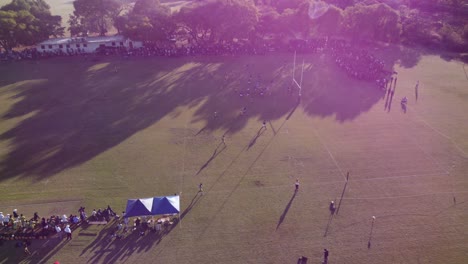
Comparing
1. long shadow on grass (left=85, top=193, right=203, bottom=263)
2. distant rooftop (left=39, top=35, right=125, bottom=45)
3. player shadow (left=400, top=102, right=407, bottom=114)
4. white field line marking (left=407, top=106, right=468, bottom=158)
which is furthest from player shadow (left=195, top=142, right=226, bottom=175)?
distant rooftop (left=39, top=35, right=125, bottom=45)

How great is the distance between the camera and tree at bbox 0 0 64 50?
56.6 m

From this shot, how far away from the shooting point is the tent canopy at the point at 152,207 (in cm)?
2381

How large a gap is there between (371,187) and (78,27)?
6075cm

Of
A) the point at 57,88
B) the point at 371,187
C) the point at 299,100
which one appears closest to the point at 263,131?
the point at 299,100

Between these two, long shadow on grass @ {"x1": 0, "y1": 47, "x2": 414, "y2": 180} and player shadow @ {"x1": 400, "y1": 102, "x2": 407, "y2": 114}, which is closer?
long shadow on grass @ {"x1": 0, "y1": 47, "x2": 414, "y2": 180}

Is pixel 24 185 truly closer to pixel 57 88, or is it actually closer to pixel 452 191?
pixel 57 88

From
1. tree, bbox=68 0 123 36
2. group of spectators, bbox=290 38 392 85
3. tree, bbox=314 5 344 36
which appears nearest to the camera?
group of spectators, bbox=290 38 392 85

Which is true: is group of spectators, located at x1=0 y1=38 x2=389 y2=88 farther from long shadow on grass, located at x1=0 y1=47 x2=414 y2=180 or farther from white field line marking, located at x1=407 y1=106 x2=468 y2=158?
white field line marking, located at x1=407 y1=106 x2=468 y2=158

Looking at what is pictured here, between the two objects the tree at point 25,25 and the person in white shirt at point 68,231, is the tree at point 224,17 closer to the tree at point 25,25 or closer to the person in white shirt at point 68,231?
the tree at point 25,25

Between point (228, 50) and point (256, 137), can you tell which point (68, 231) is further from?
point (228, 50)

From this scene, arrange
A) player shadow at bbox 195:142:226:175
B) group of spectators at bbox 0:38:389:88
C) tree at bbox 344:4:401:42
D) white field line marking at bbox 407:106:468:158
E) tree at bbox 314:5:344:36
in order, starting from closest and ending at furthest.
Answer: player shadow at bbox 195:142:226:175 → white field line marking at bbox 407:106:468:158 → group of spectators at bbox 0:38:389:88 → tree at bbox 314:5:344:36 → tree at bbox 344:4:401:42

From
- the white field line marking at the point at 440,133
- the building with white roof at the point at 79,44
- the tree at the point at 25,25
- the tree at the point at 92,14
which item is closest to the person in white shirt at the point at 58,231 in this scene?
the white field line marking at the point at 440,133

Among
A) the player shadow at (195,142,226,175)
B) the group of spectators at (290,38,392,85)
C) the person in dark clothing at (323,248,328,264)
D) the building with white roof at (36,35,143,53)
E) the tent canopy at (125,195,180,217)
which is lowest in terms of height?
the person in dark clothing at (323,248,328,264)

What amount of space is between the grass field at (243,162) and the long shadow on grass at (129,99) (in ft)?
0.82
